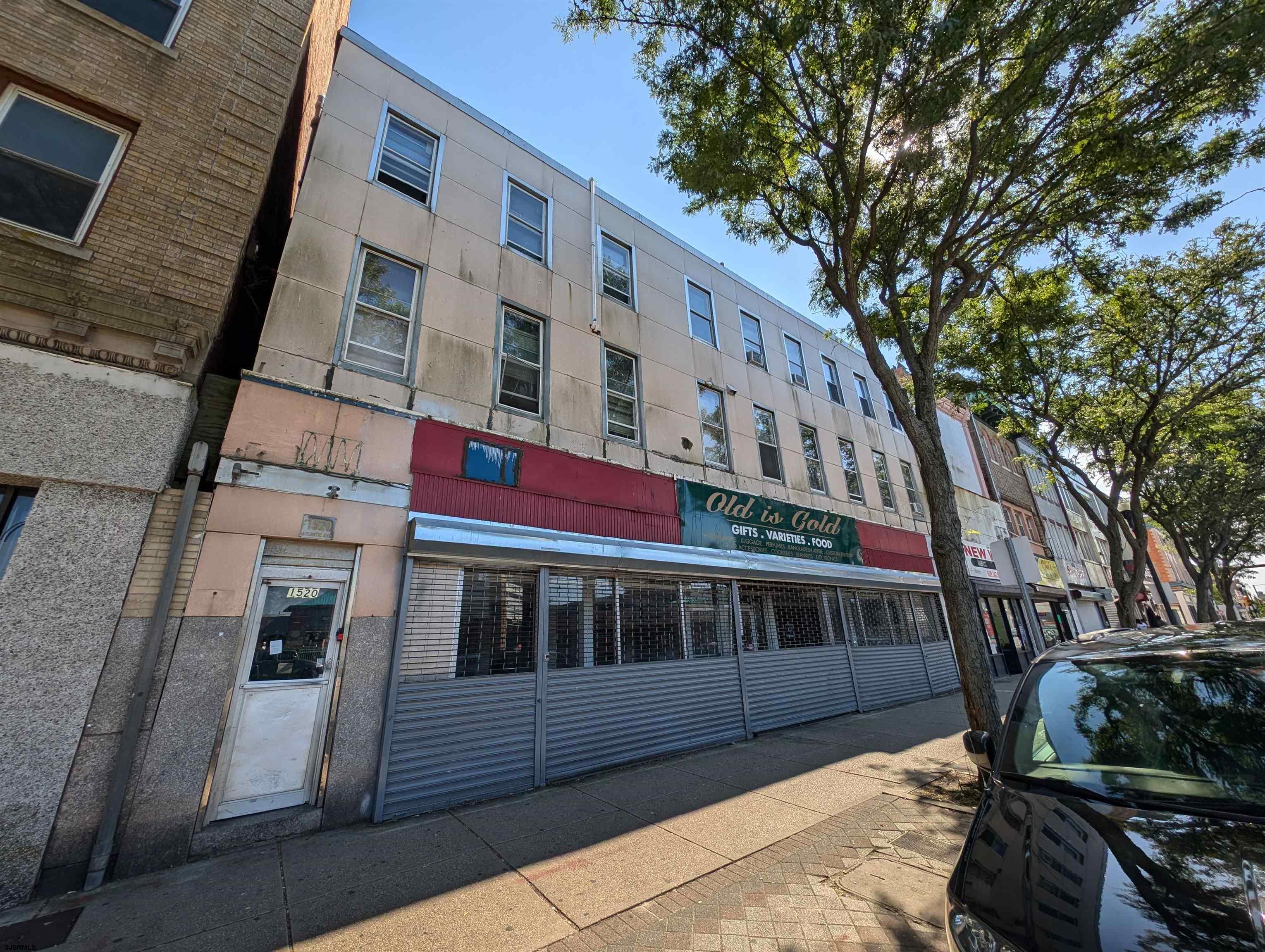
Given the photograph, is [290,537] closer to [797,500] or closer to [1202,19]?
[797,500]

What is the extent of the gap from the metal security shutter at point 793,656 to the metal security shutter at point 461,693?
14.4 ft

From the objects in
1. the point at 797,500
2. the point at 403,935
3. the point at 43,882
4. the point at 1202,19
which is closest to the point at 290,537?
the point at 43,882

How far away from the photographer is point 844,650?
36.3 feet

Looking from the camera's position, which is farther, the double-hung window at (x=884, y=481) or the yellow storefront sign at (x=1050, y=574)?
the yellow storefront sign at (x=1050, y=574)

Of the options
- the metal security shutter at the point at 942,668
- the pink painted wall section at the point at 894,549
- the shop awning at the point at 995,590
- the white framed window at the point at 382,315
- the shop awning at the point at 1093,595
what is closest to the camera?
the white framed window at the point at 382,315

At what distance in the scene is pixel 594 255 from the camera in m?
10.4

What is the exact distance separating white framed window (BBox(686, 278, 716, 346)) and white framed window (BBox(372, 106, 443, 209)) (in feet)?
20.4

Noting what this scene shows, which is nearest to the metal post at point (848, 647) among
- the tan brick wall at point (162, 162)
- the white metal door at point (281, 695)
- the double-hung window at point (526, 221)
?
the double-hung window at point (526, 221)

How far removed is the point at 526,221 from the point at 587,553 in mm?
6809

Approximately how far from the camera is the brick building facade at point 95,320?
4176 mm

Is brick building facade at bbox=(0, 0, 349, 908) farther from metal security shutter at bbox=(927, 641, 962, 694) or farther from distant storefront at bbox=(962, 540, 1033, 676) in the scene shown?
distant storefront at bbox=(962, 540, 1033, 676)

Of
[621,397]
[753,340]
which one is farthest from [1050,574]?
[621,397]

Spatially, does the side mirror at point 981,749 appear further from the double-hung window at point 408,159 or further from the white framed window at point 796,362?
the white framed window at point 796,362

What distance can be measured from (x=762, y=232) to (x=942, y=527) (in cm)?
675
